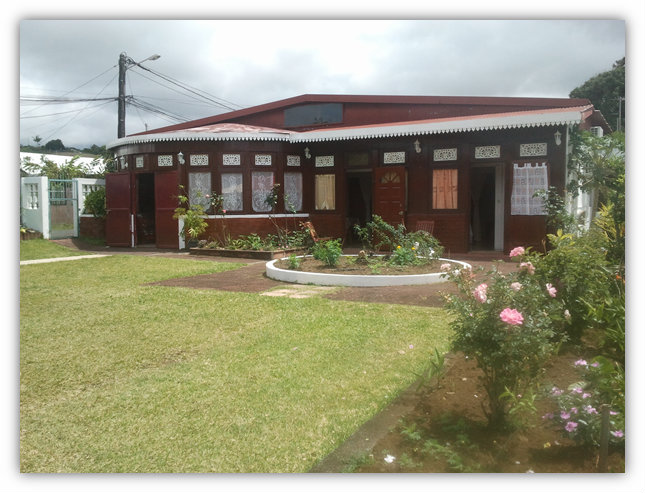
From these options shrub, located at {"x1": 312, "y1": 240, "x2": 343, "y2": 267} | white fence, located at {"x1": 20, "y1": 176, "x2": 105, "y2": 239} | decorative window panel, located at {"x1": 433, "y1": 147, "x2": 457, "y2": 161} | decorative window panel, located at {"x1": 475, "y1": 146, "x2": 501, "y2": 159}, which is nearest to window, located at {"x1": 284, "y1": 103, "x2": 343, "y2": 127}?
decorative window panel, located at {"x1": 433, "y1": 147, "x2": 457, "y2": 161}

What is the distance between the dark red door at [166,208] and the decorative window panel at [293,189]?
8.49 feet

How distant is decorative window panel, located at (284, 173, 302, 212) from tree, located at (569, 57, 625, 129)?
30.5 feet

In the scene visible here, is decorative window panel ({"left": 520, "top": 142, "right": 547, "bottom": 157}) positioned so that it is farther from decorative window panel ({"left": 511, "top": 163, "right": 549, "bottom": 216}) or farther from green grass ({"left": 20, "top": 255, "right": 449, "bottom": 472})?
green grass ({"left": 20, "top": 255, "right": 449, "bottom": 472})

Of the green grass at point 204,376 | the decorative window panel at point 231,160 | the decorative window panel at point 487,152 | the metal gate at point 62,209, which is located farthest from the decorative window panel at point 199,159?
the green grass at point 204,376

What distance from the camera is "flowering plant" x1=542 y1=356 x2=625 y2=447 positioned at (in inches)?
110

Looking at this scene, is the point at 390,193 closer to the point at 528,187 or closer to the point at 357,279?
the point at 528,187

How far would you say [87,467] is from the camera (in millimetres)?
2807

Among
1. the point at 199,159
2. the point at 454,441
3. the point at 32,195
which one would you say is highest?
the point at 199,159

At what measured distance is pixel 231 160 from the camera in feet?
42.9

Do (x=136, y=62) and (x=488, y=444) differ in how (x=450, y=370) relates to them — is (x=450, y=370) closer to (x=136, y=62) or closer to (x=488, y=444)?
(x=488, y=444)

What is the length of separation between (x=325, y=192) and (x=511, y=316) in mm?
10969

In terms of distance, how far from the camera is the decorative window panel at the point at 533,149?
1060cm

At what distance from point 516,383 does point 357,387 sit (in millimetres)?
1109

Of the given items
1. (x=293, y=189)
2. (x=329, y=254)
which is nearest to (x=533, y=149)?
(x=329, y=254)
